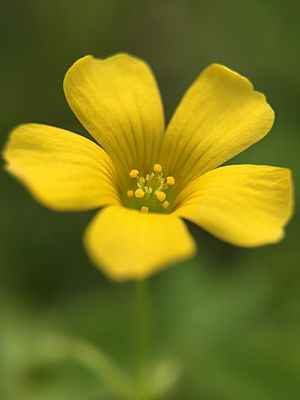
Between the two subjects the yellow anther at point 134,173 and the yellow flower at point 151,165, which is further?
the yellow anther at point 134,173

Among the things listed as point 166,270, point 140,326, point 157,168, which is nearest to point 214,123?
point 157,168

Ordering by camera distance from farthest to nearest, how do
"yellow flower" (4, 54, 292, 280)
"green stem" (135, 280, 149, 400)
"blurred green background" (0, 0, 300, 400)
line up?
"blurred green background" (0, 0, 300, 400)
"green stem" (135, 280, 149, 400)
"yellow flower" (4, 54, 292, 280)

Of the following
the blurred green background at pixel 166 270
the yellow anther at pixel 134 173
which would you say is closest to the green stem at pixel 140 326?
the yellow anther at pixel 134 173

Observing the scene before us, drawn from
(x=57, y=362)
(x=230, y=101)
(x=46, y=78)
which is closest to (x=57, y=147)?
(x=230, y=101)

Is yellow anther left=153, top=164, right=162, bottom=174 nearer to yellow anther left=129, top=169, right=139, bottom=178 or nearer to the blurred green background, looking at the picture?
yellow anther left=129, top=169, right=139, bottom=178

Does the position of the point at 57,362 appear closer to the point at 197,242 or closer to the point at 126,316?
the point at 126,316

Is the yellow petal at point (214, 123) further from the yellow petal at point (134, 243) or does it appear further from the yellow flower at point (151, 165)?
the yellow petal at point (134, 243)

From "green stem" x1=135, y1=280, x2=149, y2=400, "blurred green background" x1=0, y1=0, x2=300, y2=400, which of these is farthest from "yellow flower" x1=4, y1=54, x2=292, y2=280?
"blurred green background" x1=0, y1=0, x2=300, y2=400

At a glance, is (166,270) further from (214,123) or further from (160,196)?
(214,123)
